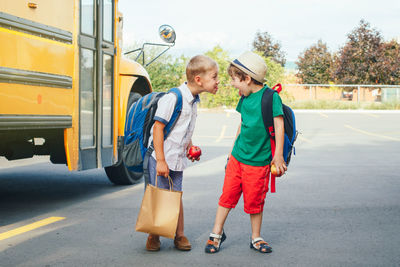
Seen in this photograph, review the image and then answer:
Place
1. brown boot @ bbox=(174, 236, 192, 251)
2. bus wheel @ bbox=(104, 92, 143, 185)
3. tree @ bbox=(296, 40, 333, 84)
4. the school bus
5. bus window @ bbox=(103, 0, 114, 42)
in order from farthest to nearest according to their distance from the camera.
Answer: tree @ bbox=(296, 40, 333, 84) → bus wheel @ bbox=(104, 92, 143, 185) → bus window @ bbox=(103, 0, 114, 42) → the school bus → brown boot @ bbox=(174, 236, 192, 251)

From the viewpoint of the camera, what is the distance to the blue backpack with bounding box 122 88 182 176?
12.9 ft

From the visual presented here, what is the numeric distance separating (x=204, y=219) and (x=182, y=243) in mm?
1071

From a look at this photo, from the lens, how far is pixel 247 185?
401 centimetres

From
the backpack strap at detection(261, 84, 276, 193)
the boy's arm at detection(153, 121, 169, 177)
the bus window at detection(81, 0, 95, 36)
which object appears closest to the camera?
the boy's arm at detection(153, 121, 169, 177)

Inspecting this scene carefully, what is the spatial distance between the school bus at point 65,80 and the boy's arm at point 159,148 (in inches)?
47.4

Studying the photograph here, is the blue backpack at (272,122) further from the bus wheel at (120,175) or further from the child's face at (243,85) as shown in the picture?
the bus wheel at (120,175)

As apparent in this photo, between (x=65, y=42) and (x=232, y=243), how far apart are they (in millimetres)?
2256

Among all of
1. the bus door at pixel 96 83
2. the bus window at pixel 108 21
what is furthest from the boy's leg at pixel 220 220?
the bus window at pixel 108 21

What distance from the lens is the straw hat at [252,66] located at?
3961mm

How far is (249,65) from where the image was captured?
Answer: 3971mm

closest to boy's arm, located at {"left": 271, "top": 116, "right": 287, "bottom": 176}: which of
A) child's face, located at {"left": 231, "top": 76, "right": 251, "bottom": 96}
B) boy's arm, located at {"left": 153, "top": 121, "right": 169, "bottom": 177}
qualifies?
child's face, located at {"left": 231, "top": 76, "right": 251, "bottom": 96}

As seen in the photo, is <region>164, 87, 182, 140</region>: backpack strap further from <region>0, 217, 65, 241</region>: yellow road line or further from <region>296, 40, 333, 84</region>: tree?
<region>296, 40, 333, 84</region>: tree

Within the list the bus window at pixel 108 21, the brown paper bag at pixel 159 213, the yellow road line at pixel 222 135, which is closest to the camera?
the brown paper bag at pixel 159 213

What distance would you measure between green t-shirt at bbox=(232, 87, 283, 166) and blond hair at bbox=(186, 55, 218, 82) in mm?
373
